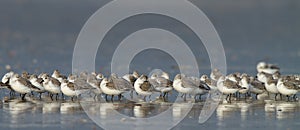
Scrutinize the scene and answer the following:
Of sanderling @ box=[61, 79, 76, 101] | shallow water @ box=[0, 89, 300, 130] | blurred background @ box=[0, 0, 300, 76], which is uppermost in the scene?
blurred background @ box=[0, 0, 300, 76]

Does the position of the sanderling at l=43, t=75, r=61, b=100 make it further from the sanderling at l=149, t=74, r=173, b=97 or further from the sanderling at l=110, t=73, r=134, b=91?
the sanderling at l=149, t=74, r=173, b=97

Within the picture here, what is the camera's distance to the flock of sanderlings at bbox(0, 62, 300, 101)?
17.6 m

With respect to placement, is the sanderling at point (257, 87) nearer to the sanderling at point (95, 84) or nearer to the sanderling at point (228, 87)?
the sanderling at point (228, 87)

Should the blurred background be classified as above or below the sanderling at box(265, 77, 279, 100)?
above

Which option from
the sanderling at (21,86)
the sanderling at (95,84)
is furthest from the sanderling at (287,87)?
the sanderling at (21,86)

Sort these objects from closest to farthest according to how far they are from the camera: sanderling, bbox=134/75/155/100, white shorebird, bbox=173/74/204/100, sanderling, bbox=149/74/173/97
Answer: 1. sanderling, bbox=134/75/155/100
2. white shorebird, bbox=173/74/204/100
3. sanderling, bbox=149/74/173/97

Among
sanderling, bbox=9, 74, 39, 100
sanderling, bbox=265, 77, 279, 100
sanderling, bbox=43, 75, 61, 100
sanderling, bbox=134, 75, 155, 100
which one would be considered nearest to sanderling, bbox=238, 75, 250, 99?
sanderling, bbox=265, 77, 279, 100

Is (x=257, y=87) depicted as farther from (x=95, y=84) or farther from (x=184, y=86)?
(x=95, y=84)

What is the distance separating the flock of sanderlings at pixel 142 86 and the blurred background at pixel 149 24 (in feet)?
18.6

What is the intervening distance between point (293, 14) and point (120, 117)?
3641 centimetres

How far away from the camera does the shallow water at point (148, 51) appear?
48.7 ft

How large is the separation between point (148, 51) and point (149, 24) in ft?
37.3

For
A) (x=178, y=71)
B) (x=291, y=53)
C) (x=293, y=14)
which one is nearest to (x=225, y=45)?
(x=291, y=53)

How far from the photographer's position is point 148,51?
31594mm
